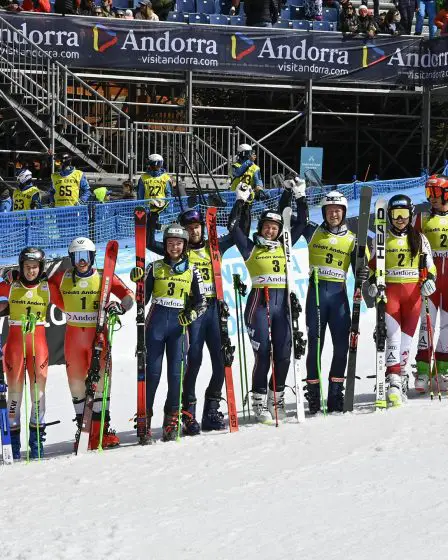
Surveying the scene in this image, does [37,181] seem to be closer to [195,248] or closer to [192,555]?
[195,248]

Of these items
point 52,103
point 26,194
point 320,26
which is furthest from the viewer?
point 320,26

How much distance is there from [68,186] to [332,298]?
7.59m

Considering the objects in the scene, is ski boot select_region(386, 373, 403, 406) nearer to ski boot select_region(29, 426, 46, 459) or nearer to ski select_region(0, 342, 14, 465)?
ski boot select_region(29, 426, 46, 459)

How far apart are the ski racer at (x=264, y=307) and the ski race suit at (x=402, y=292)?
870mm

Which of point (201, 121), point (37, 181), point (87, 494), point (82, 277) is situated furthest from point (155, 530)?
point (201, 121)

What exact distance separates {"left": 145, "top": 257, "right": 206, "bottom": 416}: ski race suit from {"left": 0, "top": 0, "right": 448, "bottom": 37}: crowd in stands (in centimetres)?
1208

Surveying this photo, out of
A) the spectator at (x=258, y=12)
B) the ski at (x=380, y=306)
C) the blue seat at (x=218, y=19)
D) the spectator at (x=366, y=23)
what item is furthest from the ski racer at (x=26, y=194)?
the spectator at (x=366, y=23)

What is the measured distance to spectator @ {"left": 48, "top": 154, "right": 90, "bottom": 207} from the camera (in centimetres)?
1708

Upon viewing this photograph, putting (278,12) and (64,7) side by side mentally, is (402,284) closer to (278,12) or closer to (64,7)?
(64,7)

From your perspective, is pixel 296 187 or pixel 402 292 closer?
pixel 402 292

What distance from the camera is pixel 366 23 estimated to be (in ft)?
73.3

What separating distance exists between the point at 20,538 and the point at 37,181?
13507 millimetres

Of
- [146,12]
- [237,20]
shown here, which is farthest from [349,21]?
[146,12]

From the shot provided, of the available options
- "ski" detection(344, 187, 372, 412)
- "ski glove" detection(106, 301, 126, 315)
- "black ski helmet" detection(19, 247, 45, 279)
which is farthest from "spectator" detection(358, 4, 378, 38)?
"ski glove" detection(106, 301, 126, 315)
